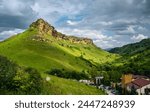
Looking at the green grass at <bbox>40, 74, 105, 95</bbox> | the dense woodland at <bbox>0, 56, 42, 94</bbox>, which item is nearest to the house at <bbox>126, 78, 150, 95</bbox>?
the green grass at <bbox>40, 74, 105, 95</bbox>

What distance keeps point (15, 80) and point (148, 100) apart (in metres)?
31.7

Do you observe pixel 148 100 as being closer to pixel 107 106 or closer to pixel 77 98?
pixel 107 106

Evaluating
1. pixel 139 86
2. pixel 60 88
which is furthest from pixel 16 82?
pixel 139 86

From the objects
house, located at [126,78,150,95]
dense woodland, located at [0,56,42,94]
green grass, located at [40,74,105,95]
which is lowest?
house, located at [126,78,150,95]

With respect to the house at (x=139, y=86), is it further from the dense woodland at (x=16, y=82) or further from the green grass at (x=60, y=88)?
the dense woodland at (x=16, y=82)

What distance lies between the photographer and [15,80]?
4388 cm

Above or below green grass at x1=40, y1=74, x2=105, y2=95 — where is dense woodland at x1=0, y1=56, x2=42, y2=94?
above

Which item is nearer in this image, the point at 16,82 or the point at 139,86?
the point at 16,82

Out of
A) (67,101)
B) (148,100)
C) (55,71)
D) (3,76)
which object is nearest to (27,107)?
(67,101)

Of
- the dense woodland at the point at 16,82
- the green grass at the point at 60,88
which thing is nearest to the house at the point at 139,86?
the green grass at the point at 60,88

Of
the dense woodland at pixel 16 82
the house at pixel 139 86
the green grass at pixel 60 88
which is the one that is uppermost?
the dense woodland at pixel 16 82

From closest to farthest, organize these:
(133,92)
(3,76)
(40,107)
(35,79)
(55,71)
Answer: (40,107), (3,76), (35,79), (133,92), (55,71)

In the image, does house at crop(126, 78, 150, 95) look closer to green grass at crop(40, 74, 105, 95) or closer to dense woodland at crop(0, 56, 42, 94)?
green grass at crop(40, 74, 105, 95)

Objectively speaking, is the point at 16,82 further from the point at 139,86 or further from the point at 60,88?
the point at 139,86
